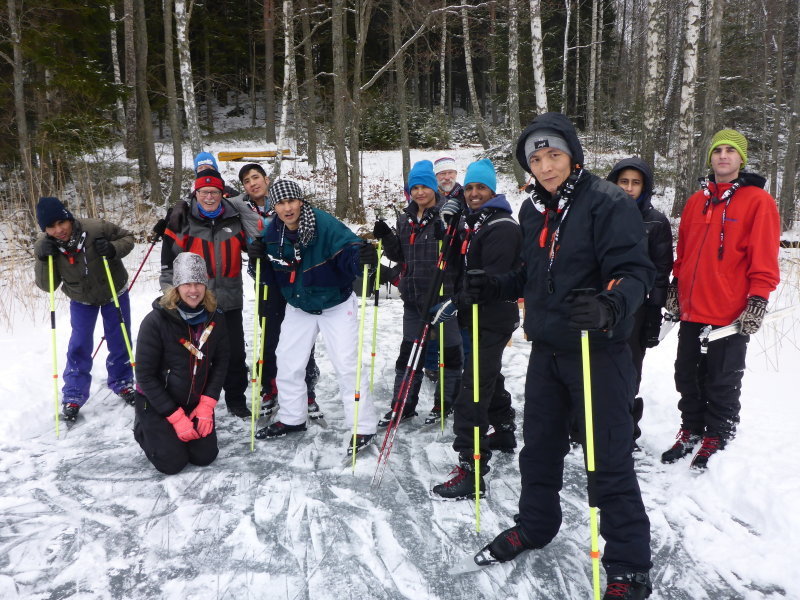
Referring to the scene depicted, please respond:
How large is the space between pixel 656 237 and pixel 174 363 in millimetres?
3686

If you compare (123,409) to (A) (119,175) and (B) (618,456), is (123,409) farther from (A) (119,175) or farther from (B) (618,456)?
(A) (119,175)

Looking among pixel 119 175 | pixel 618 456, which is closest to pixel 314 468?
pixel 618 456

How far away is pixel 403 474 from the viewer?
12.6ft

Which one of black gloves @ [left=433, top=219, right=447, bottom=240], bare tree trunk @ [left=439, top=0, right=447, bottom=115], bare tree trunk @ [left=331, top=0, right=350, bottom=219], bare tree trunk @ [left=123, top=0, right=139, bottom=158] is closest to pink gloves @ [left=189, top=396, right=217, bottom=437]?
black gloves @ [left=433, top=219, right=447, bottom=240]

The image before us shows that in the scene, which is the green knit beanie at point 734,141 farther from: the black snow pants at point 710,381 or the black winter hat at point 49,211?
the black winter hat at point 49,211

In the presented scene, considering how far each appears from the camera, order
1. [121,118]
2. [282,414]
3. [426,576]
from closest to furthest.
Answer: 1. [426,576]
2. [282,414]
3. [121,118]

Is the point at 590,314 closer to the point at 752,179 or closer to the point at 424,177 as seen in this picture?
the point at 752,179

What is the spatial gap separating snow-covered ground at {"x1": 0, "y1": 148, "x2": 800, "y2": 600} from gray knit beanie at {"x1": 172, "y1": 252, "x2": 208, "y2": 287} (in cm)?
143

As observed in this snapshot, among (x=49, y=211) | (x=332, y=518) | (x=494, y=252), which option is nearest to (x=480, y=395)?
(x=494, y=252)

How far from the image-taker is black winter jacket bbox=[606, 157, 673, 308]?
11.8 ft

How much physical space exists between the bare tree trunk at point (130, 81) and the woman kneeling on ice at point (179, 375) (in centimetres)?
1441

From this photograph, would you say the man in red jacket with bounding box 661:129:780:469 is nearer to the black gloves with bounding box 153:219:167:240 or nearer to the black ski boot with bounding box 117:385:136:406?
the black gloves with bounding box 153:219:167:240

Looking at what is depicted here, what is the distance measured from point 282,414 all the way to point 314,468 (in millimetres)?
704

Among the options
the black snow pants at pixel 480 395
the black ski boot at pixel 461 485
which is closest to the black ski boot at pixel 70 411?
the black ski boot at pixel 461 485
